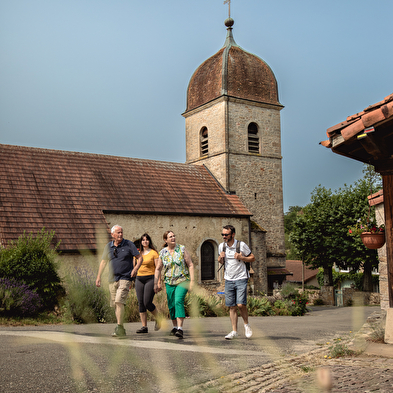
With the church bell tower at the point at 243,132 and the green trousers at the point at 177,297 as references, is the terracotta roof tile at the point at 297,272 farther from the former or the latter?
the green trousers at the point at 177,297

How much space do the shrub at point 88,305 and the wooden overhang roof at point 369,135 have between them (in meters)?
6.90

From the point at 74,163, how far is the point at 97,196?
254 cm

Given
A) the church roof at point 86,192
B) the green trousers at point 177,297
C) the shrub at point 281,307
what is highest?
the church roof at point 86,192

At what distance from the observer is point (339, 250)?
1043 inches

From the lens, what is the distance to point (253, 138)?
26.4 m

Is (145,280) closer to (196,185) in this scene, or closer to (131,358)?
(131,358)

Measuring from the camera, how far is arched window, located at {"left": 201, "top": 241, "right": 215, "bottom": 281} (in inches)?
835

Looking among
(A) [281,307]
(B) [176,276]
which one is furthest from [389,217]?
(A) [281,307]

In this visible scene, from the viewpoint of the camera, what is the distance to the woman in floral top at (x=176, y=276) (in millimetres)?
7062

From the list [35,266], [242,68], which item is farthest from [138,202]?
[242,68]

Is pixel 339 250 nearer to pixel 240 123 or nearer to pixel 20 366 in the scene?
pixel 240 123

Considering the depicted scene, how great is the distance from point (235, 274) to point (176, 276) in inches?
38.9

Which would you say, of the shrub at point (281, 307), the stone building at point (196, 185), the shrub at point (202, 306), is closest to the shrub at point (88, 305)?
the shrub at point (202, 306)

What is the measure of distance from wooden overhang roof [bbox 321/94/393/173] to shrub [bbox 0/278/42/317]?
27.9 ft
